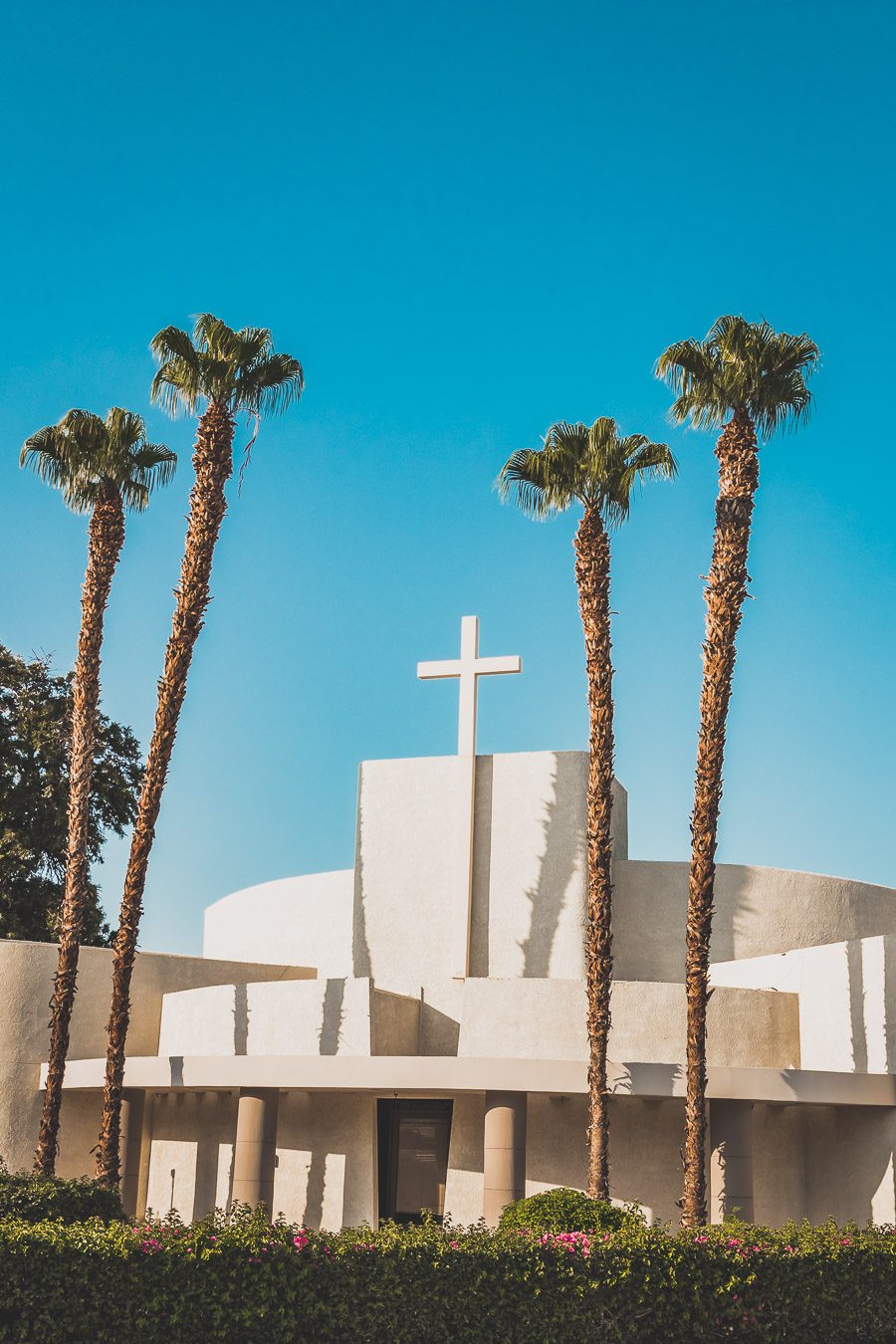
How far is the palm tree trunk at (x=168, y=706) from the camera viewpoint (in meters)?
21.4

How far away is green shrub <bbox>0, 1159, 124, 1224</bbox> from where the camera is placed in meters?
16.3

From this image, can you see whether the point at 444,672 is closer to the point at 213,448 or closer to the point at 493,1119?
the point at 213,448

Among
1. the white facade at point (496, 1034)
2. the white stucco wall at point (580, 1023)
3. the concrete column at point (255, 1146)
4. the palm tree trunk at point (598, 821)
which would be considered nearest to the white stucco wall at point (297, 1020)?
the white facade at point (496, 1034)

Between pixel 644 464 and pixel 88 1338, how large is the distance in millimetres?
16113

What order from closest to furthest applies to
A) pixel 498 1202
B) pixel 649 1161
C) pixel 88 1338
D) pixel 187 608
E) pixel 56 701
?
pixel 88 1338
pixel 498 1202
pixel 649 1161
pixel 187 608
pixel 56 701

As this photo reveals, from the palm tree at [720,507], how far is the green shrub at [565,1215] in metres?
1.96

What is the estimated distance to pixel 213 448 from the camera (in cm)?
2431

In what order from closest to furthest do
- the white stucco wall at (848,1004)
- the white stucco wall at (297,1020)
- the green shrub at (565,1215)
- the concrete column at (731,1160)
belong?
the green shrub at (565,1215) < the concrete column at (731,1160) < the white stucco wall at (848,1004) < the white stucco wall at (297,1020)

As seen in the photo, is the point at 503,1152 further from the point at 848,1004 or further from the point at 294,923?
the point at 294,923

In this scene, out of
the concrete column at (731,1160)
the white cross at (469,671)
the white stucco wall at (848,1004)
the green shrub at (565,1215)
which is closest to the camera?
the green shrub at (565,1215)

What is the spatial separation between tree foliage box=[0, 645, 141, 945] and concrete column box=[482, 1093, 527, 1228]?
2091 cm

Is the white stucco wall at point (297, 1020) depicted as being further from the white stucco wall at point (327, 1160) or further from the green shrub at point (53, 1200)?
the green shrub at point (53, 1200)

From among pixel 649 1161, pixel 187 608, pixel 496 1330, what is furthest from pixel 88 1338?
pixel 187 608

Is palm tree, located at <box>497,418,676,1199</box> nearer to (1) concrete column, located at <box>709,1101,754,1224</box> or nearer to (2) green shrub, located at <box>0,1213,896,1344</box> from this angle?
(1) concrete column, located at <box>709,1101,754,1224</box>
